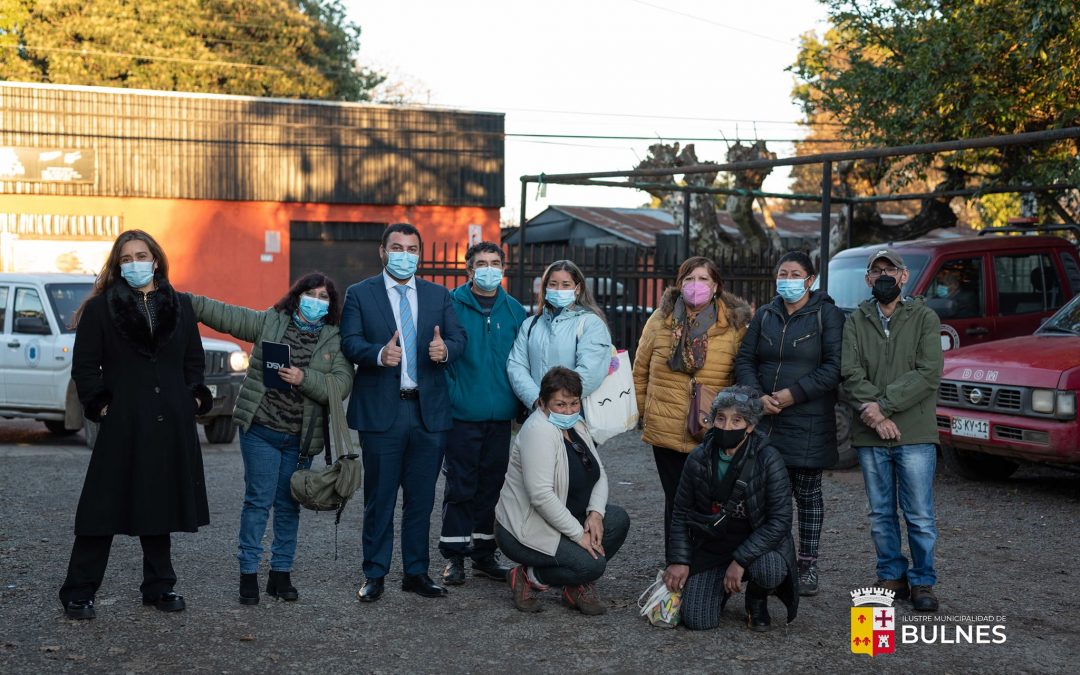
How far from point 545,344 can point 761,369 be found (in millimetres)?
1209

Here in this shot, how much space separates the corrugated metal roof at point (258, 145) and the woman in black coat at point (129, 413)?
22.7 meters

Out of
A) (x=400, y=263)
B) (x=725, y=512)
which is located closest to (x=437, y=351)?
(x=400, y=263)

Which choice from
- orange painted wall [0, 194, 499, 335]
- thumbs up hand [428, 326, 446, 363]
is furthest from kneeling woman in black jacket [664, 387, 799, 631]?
orange painted wall [0, 194, 499, 335]

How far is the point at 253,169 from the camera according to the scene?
2802 cm

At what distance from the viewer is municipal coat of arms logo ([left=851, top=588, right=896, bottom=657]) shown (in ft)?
18.3

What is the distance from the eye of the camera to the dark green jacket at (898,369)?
621 cm

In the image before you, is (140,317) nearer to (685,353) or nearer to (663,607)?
(685,353)

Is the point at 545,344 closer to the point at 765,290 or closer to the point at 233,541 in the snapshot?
the point at 233,541

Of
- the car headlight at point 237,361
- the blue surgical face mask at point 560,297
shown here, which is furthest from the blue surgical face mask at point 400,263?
the car headlight at point 237,361

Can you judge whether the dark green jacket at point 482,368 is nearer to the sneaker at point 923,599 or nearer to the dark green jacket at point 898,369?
the dark green jacket at point 898,369

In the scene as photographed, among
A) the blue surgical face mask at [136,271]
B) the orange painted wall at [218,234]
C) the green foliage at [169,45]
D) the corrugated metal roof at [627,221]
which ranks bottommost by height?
the blue surgical face mask at [136,271]

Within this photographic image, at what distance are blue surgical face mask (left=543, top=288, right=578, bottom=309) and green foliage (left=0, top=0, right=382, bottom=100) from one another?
2947 centimetres

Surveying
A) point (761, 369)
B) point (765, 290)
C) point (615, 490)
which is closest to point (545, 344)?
point (761, 369)

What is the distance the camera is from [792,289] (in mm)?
6395
